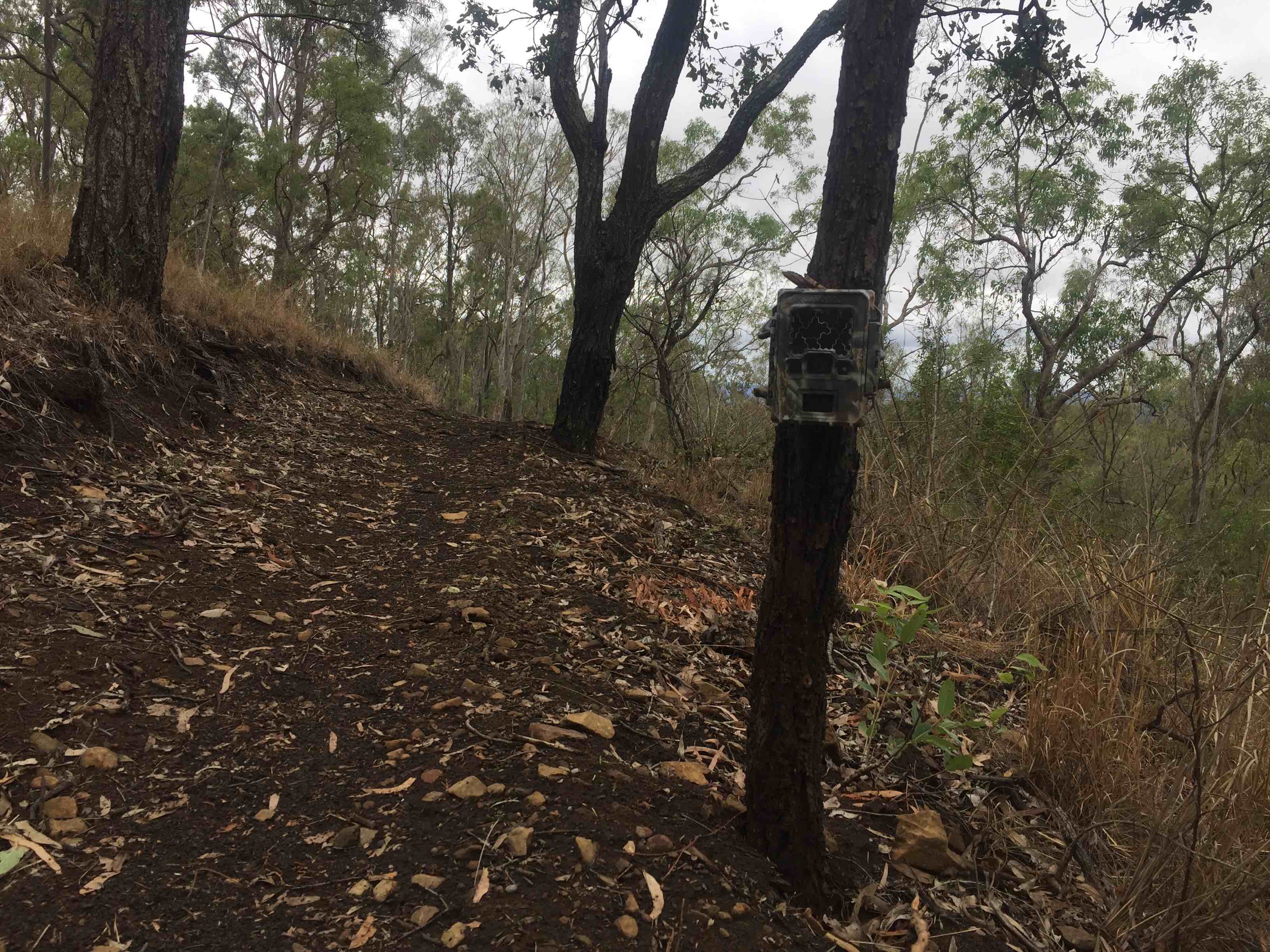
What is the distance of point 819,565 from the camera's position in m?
1.70

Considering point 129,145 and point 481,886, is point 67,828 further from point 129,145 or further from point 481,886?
point 129,145

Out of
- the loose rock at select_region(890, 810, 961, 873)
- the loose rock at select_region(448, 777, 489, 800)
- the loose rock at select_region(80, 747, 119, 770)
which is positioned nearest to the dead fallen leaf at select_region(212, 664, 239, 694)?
the loose rock at select_region(80, 747, 119, 770)

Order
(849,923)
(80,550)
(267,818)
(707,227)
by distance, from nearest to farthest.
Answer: (849,923), (267,818), (80,550), (707,227)

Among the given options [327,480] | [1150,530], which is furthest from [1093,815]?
[327,480]

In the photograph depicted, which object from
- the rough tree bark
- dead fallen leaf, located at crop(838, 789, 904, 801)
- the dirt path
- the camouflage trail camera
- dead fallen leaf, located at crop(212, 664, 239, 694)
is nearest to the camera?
the camouflage trail camera

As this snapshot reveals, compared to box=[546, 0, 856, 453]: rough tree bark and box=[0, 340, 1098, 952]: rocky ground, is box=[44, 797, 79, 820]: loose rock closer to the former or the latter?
box=[0, 340, 1098, 952]: rocky ground

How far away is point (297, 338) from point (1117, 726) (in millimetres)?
7303

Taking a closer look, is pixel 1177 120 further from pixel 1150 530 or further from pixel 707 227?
pixel 1150 530

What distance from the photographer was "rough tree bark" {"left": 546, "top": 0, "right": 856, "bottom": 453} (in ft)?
19.1

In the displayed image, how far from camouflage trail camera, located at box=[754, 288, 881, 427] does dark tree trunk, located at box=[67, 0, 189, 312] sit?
475cm

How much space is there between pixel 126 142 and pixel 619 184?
3264mm

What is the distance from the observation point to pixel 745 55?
753cm

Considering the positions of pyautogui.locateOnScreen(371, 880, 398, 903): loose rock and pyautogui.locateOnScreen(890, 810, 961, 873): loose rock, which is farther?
pyautogui.locateOnScreen(890, 810, 961, 873): loose rock

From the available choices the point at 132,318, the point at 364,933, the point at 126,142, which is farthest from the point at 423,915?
the point at 126,142
